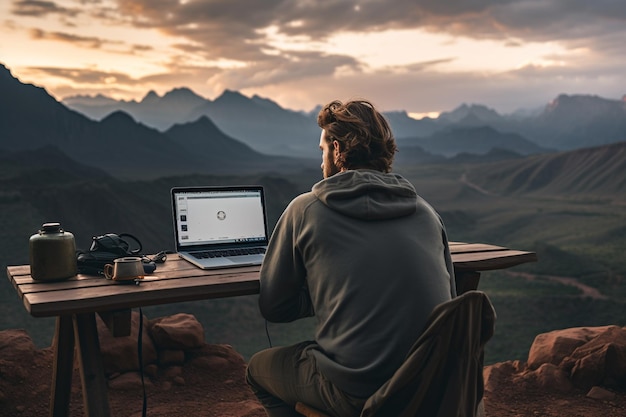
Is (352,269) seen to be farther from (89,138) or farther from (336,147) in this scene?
(89,138)

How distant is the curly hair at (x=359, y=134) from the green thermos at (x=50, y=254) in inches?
48.8

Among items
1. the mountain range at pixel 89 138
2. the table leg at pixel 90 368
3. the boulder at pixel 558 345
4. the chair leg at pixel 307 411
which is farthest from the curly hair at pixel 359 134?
the mountain range at pixel 89 138

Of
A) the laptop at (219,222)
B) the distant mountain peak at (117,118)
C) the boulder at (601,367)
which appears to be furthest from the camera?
the distant mountain peak at (117,118)

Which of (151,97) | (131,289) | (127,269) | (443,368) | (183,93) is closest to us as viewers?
(443,368)

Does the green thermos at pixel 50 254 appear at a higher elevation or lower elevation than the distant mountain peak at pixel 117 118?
lower

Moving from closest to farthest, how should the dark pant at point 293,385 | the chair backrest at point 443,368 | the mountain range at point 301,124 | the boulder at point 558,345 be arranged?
the chair backrest at point 443,368
the dark pant at point 293,385
the boulder at point 558,345
the mountain range at point 301,124

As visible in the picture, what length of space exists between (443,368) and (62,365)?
7.23 feet

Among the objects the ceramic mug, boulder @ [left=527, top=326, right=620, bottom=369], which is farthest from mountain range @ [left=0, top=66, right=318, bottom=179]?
the ceramic mug

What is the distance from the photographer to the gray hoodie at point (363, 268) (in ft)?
6.81

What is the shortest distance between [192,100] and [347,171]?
192384 millimetres

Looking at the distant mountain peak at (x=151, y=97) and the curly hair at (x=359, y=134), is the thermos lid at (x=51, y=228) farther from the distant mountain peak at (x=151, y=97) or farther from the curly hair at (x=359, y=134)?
the distant mountain peak at (x=151, y=97)

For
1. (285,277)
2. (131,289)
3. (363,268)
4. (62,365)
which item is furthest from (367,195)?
(62,365)

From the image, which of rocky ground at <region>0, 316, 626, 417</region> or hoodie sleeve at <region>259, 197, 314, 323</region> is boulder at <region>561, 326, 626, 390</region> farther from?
hoodie sleeve at <region>259, 197, 314, 323</region>

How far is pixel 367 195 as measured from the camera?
2.19 meters
